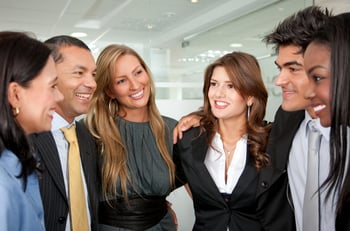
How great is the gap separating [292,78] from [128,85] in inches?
36.0

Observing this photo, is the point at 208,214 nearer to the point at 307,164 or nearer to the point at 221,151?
the point at 221,151

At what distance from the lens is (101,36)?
3168 mm

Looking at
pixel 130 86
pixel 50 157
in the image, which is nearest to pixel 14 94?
pixel 50 157

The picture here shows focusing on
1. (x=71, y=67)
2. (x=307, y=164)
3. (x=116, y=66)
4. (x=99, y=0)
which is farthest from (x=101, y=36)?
(x=307, y=164)

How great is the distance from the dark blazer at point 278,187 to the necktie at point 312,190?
0.65ft

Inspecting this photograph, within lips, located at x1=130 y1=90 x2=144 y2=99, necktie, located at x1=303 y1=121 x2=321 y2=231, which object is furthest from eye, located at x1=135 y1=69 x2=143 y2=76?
necktie, located at x1=303 y1=121 x2=321 y2=231

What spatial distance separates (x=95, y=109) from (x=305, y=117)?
3.89 ft

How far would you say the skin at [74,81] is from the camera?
1.67 meters

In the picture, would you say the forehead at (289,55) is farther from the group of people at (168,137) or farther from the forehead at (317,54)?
the forehead at (317,54)

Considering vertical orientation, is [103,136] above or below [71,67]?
below

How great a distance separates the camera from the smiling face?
187cm

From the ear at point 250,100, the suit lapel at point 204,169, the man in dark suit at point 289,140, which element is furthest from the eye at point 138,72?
the man in dark suit at point 289,140

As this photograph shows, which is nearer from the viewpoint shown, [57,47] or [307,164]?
[307,164]

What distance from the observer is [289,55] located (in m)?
1.64
